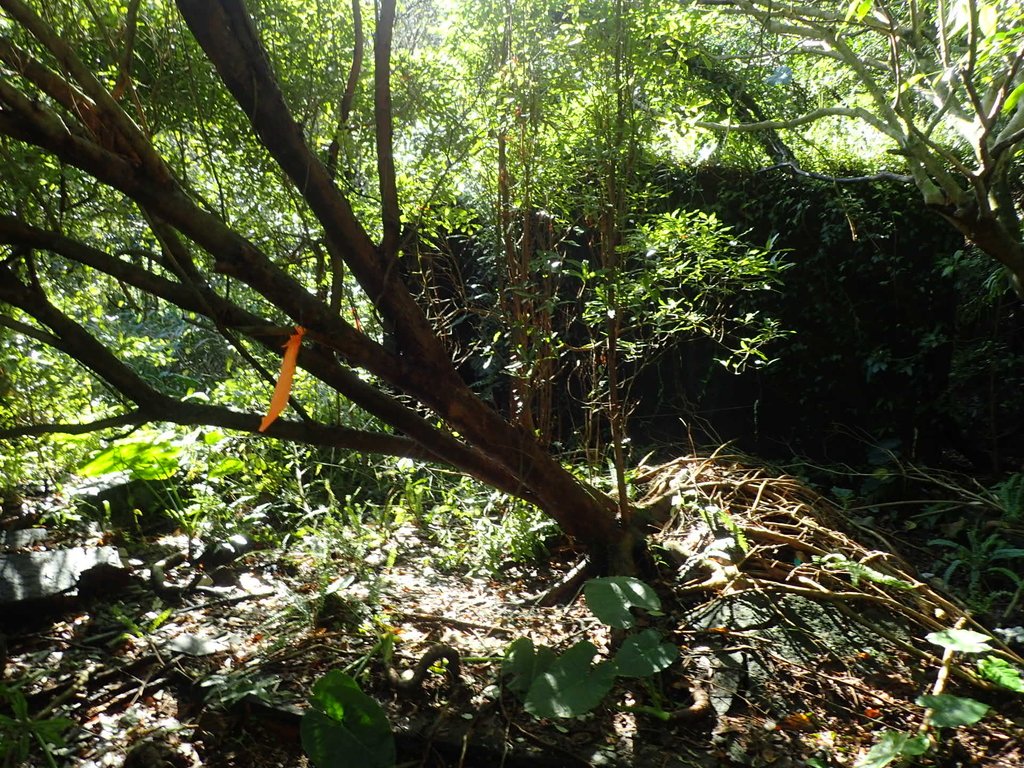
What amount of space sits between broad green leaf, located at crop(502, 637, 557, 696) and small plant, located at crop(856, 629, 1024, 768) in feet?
2.94

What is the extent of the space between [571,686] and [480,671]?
0.49 meters

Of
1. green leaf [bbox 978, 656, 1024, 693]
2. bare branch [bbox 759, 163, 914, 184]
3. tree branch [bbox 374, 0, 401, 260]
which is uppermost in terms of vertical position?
bare branch [bbox 759, 163, 914, 184]

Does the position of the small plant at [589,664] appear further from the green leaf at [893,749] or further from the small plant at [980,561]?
the small plant at [980,561]

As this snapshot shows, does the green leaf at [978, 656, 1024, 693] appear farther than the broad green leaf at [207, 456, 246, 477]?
No

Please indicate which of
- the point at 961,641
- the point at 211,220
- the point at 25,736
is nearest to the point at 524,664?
the point at 961,641

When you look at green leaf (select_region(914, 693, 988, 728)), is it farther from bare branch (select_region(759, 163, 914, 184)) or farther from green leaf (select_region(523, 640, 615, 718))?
bare branch (select_region(759, 163, 914, 184))

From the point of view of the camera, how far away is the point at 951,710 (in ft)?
6.52

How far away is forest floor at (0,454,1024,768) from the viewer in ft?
6.95

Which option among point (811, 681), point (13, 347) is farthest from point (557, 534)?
point (13, 347)

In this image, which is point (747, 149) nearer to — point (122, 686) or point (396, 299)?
point (396, 299)

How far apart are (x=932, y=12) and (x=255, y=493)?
17.0 ft

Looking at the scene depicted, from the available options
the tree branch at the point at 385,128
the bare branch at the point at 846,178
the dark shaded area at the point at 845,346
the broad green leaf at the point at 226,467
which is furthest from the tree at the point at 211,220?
the bare branch at the point at 846,178

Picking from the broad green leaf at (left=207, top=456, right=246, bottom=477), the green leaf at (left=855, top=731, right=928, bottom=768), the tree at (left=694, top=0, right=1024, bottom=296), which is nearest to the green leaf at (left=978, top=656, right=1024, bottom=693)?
the green leaf at (left=855, top=731, right=928, bottom=768)

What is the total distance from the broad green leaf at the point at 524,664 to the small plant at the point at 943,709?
90 cm
